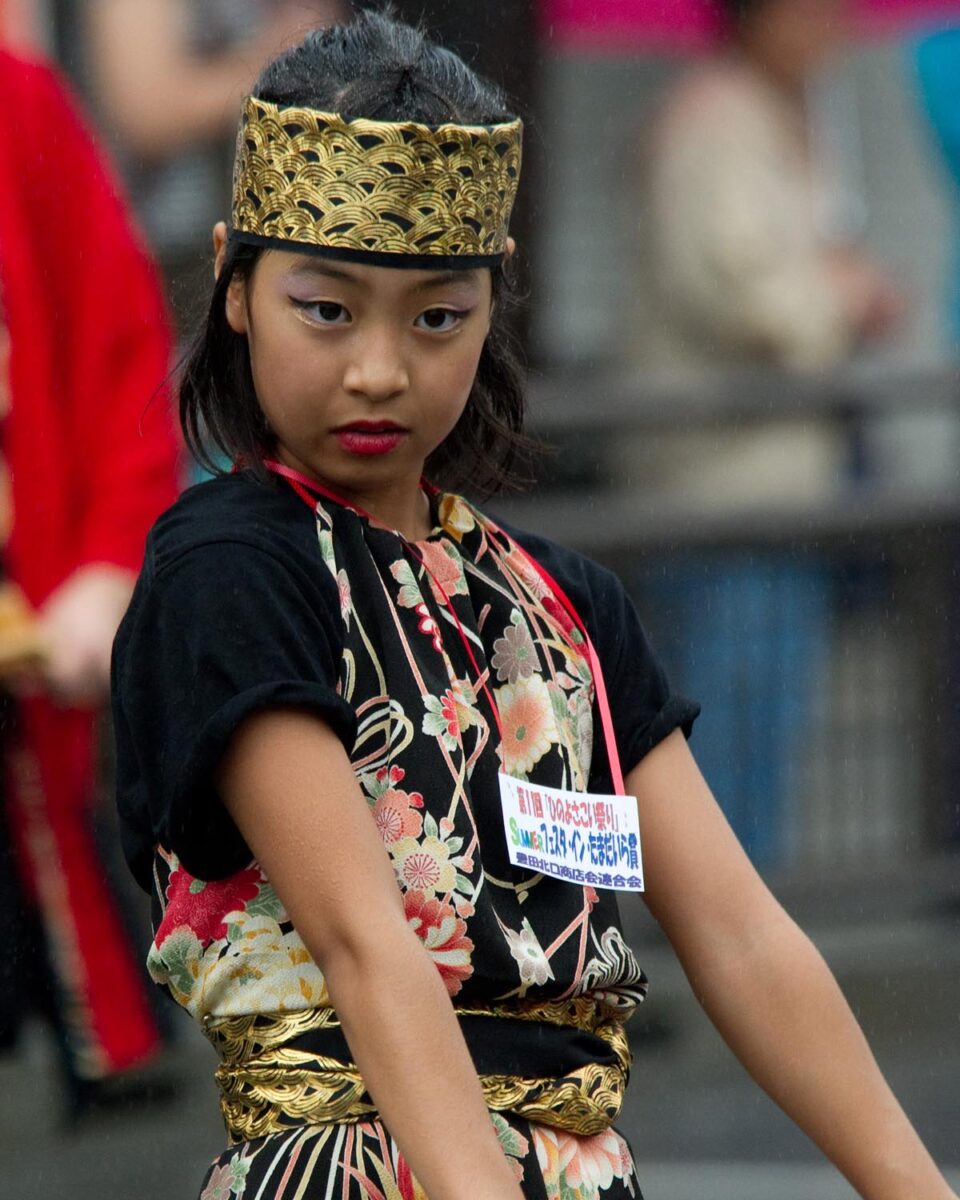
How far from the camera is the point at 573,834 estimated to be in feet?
7.44

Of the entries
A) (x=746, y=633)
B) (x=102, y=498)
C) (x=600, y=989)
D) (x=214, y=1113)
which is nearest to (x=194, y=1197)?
(x=214, y=1113)

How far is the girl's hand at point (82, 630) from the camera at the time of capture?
412 cm

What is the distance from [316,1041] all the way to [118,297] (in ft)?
7.61

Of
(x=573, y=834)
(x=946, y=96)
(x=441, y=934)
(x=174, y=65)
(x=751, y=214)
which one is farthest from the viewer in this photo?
(x=946, y=96)

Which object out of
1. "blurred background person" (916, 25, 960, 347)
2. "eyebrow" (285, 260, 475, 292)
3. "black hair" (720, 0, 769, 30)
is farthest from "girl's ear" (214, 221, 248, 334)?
"blurred background person" (916, 25, 960, 347)

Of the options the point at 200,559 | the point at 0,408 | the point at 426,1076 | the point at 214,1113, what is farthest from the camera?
the point at 214,1113

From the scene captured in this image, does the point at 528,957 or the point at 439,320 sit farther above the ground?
the point at 439,320

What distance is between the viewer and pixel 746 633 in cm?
646

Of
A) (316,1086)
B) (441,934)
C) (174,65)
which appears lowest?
(316,1086)

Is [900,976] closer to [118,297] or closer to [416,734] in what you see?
[118,297]

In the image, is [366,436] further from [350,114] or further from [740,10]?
[740,10]

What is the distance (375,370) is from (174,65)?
3.91 metres

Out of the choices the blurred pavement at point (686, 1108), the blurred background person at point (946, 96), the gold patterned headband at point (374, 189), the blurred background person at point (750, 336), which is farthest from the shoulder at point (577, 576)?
the blurred background person at point (946, 96)

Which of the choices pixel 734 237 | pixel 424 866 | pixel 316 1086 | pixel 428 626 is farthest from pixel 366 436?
pixel 734 237
